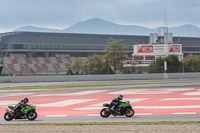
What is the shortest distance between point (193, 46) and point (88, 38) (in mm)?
40373

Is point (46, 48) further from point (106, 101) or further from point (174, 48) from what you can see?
point (106, 101)

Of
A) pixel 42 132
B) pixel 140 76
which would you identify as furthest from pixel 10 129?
pixel 140 76

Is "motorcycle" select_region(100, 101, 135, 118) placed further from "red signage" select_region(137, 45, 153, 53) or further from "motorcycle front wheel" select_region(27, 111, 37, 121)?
"red signage" select_region(137, 45, 153, 53)

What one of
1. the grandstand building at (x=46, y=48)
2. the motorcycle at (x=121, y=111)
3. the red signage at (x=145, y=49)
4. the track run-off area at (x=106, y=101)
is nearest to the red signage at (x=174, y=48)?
the red signage at (x=145, y=49)

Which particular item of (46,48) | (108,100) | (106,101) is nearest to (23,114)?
(106,101)

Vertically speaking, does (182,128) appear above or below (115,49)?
below

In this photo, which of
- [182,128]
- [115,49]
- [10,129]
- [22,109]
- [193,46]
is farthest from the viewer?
[193,46]

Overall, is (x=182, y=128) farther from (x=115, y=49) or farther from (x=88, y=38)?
(x=88, y=38)

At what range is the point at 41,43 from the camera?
106m

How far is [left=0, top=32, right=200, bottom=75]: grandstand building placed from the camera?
9931 centimetres

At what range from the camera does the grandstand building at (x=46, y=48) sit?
99.3 m

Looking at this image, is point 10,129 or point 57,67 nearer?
point 10,129

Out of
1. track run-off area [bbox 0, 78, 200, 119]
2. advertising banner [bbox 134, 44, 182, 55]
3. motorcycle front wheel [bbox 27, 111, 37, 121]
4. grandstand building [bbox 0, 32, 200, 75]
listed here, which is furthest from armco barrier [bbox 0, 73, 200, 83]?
motorcycle front wheel [bbox 27, 111, 37, 121]

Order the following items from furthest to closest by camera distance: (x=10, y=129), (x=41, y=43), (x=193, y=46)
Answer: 1. (x=193, y=46)
2. (x=41, y=43)
3. (x=10, y=129)
